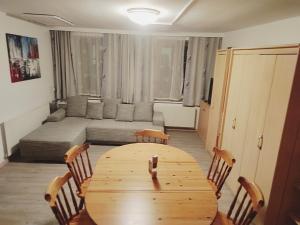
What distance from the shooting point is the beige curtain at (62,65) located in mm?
5035

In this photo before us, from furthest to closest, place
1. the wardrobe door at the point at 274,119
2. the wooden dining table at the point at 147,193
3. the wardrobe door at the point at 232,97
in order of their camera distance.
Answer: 1. the wardrobe door at the point at 232,97
2. the wardrobe door at the point at 274,119
3. the wooden dining table at the point at 147,193

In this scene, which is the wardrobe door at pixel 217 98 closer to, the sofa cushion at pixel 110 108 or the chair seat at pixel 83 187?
the sofa cushion at pixel 110 108

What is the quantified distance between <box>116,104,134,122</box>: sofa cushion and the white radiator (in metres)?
0.72

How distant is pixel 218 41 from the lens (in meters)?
5.00

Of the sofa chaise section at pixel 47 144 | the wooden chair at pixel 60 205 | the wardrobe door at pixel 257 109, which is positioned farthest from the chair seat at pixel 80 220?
the sofa chaise section at pixel 47 144

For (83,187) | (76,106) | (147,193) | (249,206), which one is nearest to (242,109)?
(249,206)

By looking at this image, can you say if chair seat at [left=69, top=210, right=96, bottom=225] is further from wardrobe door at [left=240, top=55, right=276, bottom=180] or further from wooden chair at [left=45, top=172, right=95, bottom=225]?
wardrobe door at [left=240, top=55, right=276, bottom=180]

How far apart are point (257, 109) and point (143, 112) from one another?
9.37 feet

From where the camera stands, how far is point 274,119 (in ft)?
7.01

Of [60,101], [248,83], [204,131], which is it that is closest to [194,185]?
[248,83]

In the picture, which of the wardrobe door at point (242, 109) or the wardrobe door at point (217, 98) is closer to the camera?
the wardrobe door at point (242, 109)

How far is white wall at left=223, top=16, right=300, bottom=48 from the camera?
8.76 ft

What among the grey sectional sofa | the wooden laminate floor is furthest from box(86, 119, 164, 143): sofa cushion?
the wooden laminate floor

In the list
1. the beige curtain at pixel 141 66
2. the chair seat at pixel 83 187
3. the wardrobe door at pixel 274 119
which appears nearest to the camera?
the wardrobe door at pixel 274 119
